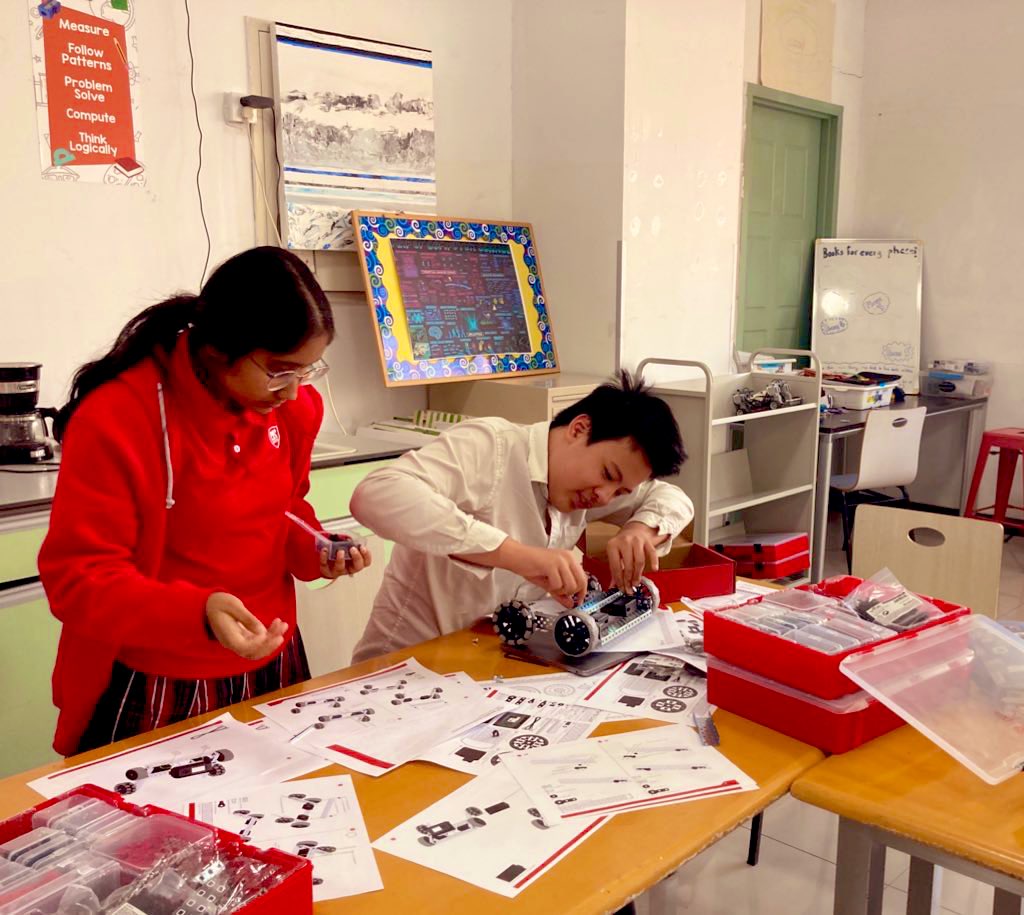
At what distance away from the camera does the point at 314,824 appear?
1.12 meters

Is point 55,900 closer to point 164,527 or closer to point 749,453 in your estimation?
point 164,527

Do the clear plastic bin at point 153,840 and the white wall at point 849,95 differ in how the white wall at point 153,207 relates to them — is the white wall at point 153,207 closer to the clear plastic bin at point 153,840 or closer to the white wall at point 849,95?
the clear plastic bin at point 153,840

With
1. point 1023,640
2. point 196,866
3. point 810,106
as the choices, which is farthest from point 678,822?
point 810,106

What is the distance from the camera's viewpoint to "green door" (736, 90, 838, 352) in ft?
16.1

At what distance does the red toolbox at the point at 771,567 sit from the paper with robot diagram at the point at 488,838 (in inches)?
114

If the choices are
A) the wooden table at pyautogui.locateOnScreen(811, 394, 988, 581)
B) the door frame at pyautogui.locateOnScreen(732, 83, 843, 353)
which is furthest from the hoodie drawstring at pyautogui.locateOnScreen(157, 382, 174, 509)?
the door frame at pyautogui.locateOnScreen(732, 83, 843, 353)

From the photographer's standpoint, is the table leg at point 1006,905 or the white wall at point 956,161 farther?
the white wall at point 956,161

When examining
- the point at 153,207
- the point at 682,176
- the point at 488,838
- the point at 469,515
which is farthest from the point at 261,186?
the point at 488,838

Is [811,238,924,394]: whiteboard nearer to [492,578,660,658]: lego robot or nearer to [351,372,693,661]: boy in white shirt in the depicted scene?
[351,372,693,661]: boy in white shirt

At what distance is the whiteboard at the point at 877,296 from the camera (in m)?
5.43

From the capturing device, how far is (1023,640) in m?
Answer: 1.46

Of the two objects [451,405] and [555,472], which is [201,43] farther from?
[555,472]

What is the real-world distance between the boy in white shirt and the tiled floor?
70cm

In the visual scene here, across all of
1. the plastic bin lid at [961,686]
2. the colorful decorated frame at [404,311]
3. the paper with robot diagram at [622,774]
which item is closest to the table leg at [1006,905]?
the plastic bin lid at [961,686]
